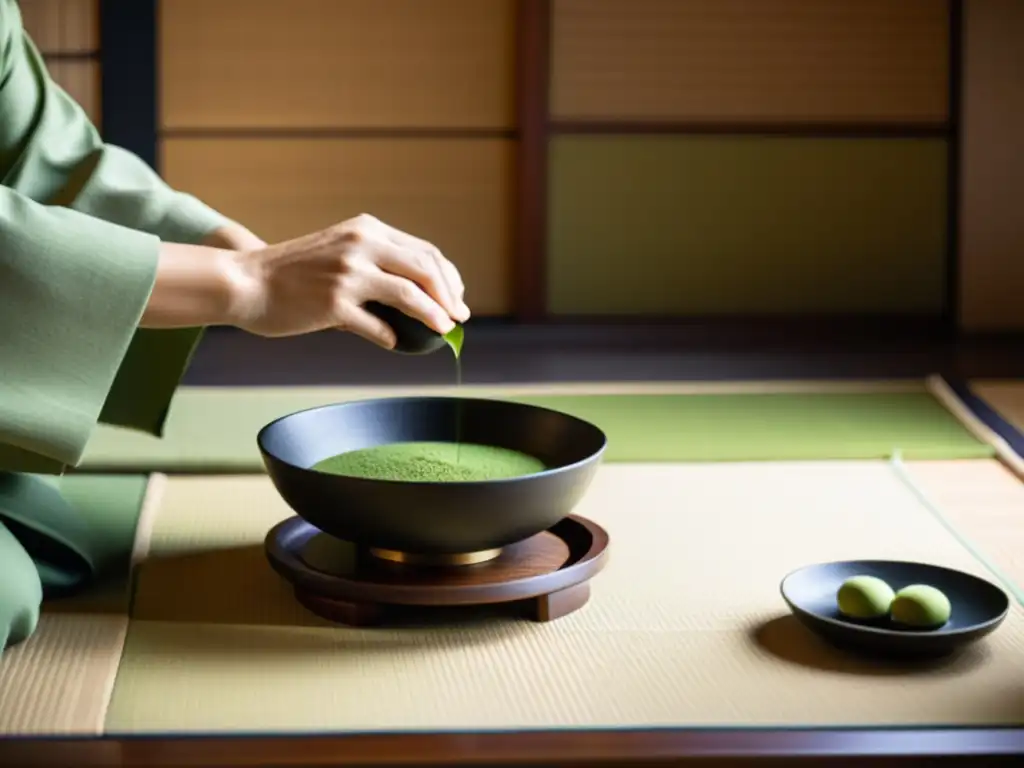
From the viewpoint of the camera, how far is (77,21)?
4477 mm

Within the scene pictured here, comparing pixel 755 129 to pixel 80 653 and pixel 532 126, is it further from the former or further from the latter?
pixel 80 653

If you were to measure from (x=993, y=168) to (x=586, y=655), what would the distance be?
3.22 metres

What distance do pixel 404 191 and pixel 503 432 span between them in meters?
2.53

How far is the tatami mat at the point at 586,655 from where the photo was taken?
167cm

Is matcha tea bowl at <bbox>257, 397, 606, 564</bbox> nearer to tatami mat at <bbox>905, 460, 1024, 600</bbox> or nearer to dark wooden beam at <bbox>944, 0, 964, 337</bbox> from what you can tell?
tatami mat at <bbox>905, 460, 1024, 600</bbox>

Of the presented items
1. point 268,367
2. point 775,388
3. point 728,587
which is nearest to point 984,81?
point 775,388

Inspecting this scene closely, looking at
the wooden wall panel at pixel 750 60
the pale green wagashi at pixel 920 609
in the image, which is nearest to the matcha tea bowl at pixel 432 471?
the pale green wagashi at pixel 920 609

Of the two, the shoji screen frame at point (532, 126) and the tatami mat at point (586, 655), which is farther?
the shoji screen frame at point (532, 126)

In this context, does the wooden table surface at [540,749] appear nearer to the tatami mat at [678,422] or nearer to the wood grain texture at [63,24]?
the tatami mat at [678,422]

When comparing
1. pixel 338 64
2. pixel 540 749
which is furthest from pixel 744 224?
pixel 540 749

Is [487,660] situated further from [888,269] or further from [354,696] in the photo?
[888,269]

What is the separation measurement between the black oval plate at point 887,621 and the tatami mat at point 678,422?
33.9 inches

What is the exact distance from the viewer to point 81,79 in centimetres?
450

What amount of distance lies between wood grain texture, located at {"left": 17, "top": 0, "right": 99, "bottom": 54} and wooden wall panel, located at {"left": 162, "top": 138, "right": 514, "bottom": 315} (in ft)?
1.26
